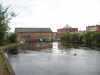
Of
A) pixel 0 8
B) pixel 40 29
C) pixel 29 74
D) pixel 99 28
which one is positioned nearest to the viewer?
pixel 29 74

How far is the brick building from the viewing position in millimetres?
57794

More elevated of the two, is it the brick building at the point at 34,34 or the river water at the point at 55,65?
the brick building at the point at 34,34

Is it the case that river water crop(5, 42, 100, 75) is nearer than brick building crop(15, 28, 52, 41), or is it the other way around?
river water crop(5, 42, 100, 75)

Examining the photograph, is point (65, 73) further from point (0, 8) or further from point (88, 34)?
point (88, 34)

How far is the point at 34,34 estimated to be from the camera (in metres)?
59.4

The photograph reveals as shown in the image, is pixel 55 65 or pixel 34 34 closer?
pixel 55 65

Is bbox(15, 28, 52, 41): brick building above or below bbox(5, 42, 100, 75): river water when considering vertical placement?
above

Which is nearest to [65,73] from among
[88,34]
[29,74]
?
[29,74]

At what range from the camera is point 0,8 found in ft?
38.0

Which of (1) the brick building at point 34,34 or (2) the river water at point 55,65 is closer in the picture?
(2) the river water at point 55,65

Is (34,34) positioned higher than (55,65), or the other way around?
(34,34)

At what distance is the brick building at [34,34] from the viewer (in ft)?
190

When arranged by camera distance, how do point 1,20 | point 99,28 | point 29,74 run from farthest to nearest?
point 99,28, point 1,20, point 29,74

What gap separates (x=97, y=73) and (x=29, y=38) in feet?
170
